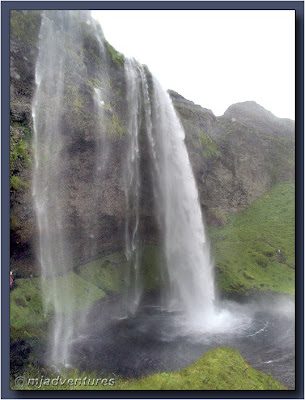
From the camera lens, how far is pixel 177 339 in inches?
477

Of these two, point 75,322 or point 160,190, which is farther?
point 160,190

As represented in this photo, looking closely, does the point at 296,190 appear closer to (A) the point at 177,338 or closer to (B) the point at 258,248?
(A) the point at 177,338

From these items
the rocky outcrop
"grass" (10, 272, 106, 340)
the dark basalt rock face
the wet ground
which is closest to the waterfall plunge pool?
the wet ground

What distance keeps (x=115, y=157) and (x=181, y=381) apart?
1198 centimetres

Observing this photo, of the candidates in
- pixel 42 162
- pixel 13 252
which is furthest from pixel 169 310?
pixel 42 162

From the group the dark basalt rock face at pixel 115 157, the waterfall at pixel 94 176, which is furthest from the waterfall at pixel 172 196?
the dark basalt rock face at pixel 115 157

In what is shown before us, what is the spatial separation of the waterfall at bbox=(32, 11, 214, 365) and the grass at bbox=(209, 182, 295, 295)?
2377 mm

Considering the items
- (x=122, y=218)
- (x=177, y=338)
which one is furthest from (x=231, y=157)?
(x=177, y=338)

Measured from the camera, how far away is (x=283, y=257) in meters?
19.6

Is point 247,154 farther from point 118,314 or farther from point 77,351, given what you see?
point 77,351

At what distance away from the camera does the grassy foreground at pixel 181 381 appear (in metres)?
8.52

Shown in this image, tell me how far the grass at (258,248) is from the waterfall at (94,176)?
2377 mm

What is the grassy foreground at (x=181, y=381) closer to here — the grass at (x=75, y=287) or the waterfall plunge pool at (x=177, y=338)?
the waterfall plunge pool at (x=177, y=338)

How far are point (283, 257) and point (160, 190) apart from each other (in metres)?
9.46
